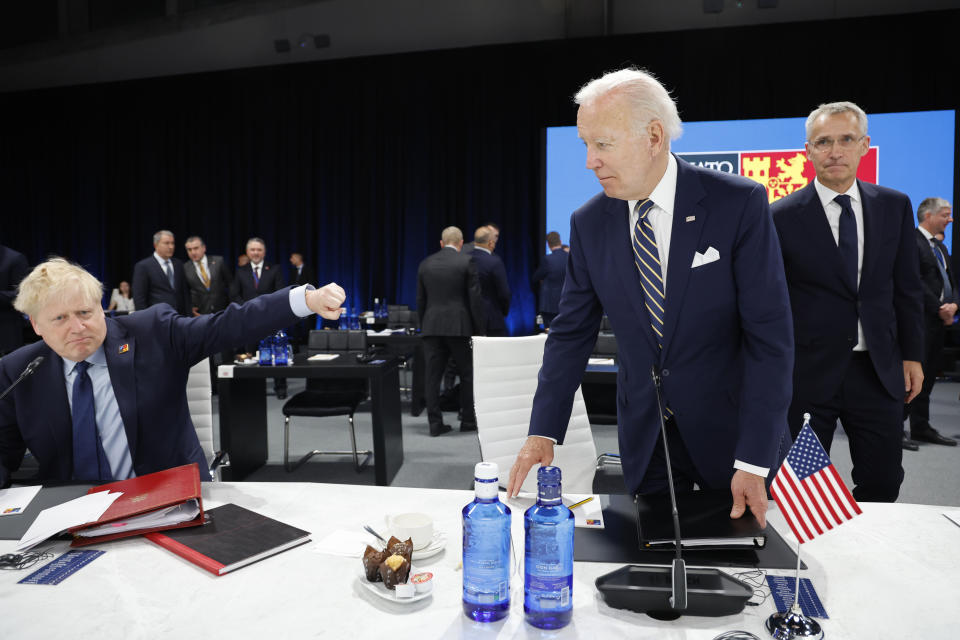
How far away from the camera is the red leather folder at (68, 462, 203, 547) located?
1309mm

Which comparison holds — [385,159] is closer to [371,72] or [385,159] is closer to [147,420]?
[371,72]

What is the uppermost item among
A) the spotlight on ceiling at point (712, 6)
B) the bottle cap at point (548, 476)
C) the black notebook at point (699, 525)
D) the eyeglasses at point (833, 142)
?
the spotlight on ceiling at point (712, 6)

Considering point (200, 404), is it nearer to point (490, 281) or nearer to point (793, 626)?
point (793, 626)

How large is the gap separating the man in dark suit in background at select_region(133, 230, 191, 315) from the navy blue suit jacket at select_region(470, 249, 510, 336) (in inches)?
114

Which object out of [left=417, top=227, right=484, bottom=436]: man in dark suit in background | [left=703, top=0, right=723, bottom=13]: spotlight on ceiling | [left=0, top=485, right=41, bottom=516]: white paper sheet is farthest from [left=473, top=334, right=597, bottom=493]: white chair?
[left=703, top=0, right=723, bottom=13]: spotlight on ceiling

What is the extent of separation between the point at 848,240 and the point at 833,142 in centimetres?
32

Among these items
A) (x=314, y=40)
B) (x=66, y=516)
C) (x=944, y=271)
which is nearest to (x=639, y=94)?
(x=66, y=516)

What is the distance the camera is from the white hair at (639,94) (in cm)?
134

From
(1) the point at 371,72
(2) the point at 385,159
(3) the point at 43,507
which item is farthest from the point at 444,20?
(3) the point at 43,507

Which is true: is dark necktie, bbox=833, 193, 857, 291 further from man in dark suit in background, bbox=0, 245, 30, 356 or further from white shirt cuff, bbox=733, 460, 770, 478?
man in dark suit in background, bbox=0, 245, 30, 356

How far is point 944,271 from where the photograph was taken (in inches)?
189

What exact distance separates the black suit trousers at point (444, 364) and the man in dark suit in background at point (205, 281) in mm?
2722

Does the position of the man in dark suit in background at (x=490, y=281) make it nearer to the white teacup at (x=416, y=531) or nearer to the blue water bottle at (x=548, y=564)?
the white teacup at (x=416, y=531)

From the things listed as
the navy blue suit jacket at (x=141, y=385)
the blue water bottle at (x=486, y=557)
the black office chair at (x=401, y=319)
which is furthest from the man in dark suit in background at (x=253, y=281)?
A: the blue water bottle at (x=486, y=557)
